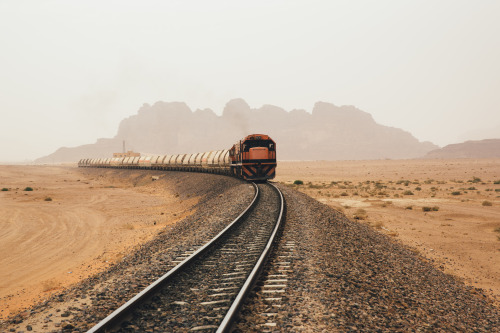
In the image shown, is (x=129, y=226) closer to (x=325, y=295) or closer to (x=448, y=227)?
(x=325, y=295)

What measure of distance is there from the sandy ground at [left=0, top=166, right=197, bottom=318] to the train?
5409 mm

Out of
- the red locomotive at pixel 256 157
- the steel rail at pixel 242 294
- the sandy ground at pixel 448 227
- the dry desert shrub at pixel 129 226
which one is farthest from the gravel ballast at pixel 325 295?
the red locomotive at pixel 256 157

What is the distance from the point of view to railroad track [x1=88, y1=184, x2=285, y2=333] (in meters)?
4.60

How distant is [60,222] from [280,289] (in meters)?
16.1

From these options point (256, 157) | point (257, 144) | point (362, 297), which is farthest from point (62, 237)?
point (257, 144)

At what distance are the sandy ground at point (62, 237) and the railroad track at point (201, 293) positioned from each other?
4.03 metres

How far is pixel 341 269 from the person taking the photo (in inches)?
280

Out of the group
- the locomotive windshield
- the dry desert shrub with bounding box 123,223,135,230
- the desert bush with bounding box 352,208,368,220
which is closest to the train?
the locomotive windshield

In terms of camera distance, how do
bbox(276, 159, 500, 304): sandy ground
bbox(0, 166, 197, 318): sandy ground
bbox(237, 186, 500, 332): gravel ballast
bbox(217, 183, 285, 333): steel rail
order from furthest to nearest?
bbox(276, 159, 500, 304): sandy ground < bbox(0, 166, 197, 318): sandy ground < bbox(237, 186, 500, 332): gravel ballast < bbox(217, 183, 285, 333): steel rail

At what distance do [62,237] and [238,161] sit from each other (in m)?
15.9

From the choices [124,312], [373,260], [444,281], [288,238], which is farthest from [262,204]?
→ [124,312]

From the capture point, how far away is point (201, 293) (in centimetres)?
575

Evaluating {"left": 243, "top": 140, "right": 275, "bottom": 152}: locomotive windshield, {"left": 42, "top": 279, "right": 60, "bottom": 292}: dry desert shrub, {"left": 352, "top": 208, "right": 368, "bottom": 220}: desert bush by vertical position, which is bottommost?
{"left": 42, "top": 279, "right": 60, "bottom": 292}: dry desert shrub

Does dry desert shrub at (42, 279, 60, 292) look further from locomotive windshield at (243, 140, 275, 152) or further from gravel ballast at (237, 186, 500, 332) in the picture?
locomotive windshield at (243, 140, 275, 152)
